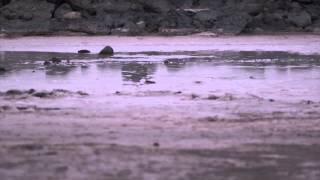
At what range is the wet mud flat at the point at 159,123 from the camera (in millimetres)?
6688

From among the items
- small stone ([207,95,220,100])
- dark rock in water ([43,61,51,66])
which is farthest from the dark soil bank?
small stone ([207,95,220,100])

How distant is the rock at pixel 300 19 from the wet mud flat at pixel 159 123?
2204 centimetres

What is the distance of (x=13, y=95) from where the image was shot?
12039 mm

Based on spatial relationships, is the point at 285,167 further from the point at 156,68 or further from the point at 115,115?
the point at 156,68

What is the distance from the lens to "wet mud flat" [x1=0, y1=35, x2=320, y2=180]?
21.9ft

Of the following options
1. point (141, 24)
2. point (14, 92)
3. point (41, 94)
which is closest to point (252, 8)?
point (141, 24)

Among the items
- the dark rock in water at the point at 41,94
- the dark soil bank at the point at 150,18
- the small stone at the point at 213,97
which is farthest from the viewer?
the dark soil bank at the point at 150,18

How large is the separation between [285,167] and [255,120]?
112 inches

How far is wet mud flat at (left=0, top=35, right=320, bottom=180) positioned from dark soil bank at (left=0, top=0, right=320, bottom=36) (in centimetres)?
1945

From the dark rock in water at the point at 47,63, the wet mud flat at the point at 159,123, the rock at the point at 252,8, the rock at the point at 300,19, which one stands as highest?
the rock at the point at 252,8

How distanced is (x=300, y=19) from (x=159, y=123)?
104 feet

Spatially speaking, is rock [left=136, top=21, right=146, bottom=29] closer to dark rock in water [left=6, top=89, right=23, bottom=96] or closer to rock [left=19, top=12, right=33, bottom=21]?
rock [left=19, top=12, right=33, bottom=21]

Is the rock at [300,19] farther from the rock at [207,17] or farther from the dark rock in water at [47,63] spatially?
the dark rock in water at [47,63]

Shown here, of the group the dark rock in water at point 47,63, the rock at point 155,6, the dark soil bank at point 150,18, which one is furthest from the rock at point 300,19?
the dark rock in water at point 47,63
